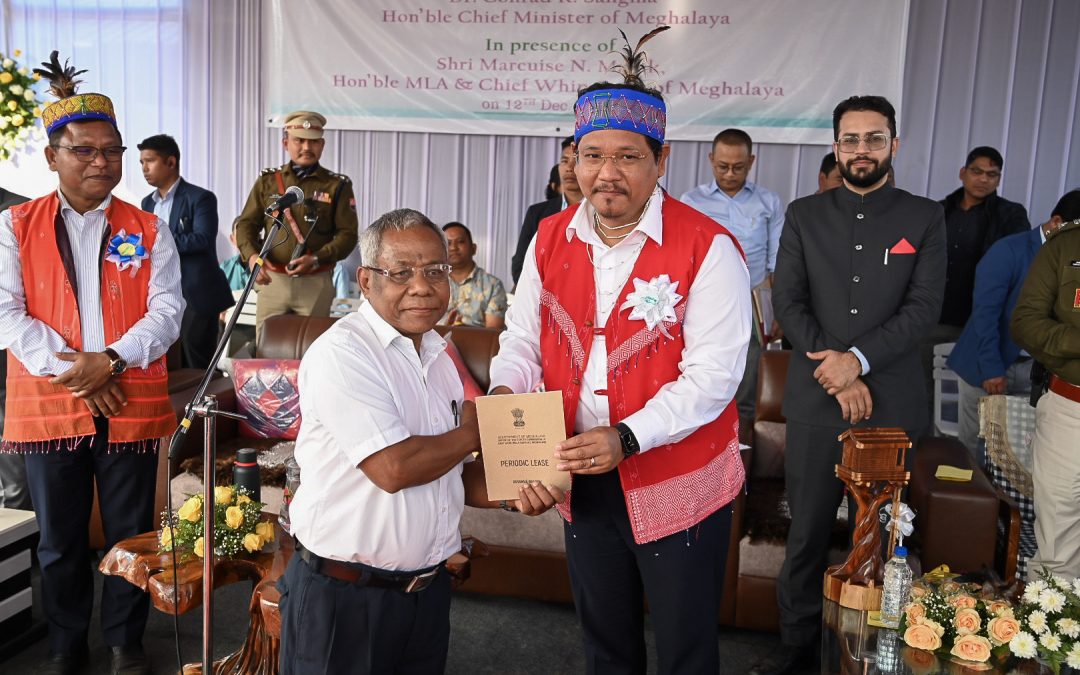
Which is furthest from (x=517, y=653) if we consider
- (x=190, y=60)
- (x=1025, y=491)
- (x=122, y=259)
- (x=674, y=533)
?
(x=190, y=60)

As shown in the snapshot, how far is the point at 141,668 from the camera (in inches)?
110

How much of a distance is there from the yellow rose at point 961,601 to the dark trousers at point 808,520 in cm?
69

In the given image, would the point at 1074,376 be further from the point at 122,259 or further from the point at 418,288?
the point at 122,259

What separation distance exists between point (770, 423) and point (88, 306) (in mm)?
2575

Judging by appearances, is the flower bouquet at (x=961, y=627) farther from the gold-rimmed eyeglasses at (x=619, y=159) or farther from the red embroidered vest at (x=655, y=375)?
the gold-rimmed eyeglasses at (x=619, y=159)

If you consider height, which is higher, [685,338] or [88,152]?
[88,152]

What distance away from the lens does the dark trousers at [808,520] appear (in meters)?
2.69

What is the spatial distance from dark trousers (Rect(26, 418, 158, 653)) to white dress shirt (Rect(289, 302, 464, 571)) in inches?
49.7

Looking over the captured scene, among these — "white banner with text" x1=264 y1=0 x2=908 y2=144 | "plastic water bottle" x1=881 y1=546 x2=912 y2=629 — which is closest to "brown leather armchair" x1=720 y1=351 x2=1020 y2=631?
Result: "plastic water bottle" x1=881 y1=546 x2=912 y2=629

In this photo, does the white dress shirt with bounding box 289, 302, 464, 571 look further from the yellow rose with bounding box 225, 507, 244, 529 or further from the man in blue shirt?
the man in blue shirt

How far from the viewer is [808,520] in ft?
8.96

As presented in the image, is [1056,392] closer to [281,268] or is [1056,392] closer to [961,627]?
[961,627]

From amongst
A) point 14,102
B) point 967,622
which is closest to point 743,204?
point 967,622

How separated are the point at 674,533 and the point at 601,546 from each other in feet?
0.62
